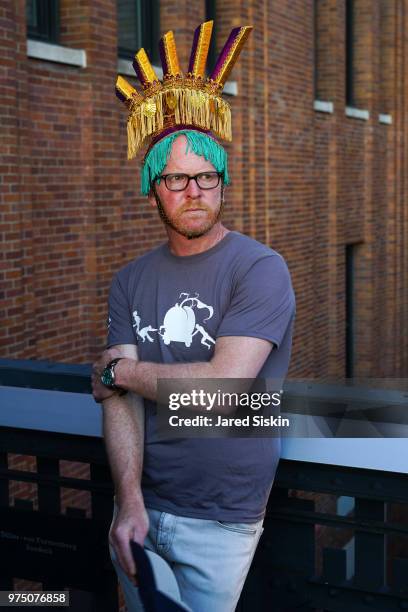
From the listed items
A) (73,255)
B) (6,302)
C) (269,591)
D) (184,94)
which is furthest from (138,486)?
(73,255)

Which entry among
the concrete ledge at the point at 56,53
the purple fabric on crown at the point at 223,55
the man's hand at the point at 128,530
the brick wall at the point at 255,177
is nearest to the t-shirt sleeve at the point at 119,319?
the man's hand at the point at 128,530

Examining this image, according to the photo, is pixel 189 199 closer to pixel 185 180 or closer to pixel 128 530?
pixel 185 180

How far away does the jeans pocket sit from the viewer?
256 centimetres

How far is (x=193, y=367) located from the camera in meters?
2.50

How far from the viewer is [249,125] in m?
11.4

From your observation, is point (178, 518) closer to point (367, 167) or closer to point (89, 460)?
point (89, 460)

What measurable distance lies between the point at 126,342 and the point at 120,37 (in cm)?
677

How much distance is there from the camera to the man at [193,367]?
2520 millimetres

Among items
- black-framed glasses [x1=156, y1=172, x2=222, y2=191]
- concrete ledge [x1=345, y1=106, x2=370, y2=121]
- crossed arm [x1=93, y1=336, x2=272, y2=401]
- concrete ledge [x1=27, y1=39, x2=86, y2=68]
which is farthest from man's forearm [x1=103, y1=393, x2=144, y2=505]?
concrete ledge [x1=345, y1=106, x2=370, y2=121]

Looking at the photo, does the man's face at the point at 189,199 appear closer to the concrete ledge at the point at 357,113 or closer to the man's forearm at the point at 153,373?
the man's forearm at the point at 153,373

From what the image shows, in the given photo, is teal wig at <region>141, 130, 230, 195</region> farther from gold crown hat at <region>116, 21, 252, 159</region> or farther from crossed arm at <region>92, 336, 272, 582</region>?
crossed arm at <region>92, 336, 272, 582</region>

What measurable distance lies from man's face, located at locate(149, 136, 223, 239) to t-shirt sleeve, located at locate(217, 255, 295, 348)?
229mm

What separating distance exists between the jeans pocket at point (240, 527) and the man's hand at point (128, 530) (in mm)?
217

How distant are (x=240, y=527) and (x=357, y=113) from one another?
48.2ft
